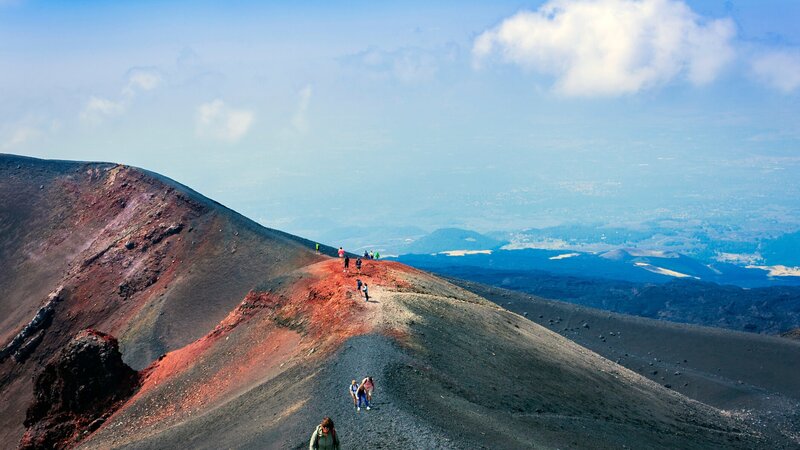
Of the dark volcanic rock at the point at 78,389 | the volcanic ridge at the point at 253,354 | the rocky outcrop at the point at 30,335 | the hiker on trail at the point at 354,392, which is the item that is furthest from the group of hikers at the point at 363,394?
the rocky outcrop at the point at 30,335

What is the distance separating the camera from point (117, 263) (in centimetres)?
7650

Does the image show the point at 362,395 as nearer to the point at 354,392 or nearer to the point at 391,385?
the point at 354,392

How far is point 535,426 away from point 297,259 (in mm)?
37896

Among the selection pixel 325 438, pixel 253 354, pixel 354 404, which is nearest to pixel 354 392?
pixel 354 404

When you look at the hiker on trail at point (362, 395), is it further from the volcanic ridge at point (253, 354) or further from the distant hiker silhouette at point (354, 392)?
the volcanic ridge at point (253, 354)

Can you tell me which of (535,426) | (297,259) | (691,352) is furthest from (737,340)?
(535,426)

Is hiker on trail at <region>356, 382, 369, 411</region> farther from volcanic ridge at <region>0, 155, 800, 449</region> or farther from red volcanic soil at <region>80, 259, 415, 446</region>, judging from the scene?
red volcanic soil at <region>80, 259, 415, 446</region>

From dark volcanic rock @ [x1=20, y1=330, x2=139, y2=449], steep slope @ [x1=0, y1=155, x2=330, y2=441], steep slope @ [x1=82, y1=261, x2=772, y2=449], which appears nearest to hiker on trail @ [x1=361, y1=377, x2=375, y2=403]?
steep slope @ [x1=82, y1=261, x2=772, y2=449]

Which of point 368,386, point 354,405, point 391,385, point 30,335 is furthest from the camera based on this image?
point 30,335

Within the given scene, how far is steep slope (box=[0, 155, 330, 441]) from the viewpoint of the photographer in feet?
214

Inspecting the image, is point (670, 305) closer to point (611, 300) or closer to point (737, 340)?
point (611, 300)

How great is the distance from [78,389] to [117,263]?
92.5 ft

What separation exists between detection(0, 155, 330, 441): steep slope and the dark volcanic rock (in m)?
7.29

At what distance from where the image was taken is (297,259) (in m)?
68.5
